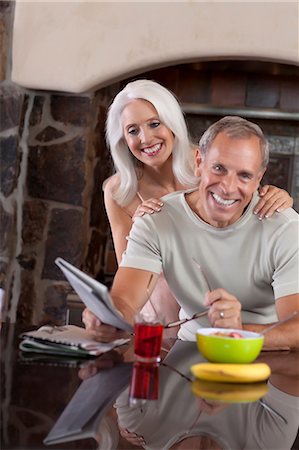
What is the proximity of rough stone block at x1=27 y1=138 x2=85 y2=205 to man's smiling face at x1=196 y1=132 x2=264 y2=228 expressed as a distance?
65.7 inches

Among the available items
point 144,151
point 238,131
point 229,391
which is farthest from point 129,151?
point 229,391

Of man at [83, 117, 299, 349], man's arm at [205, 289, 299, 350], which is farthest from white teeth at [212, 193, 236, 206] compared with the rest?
man's arm at [205, 289, 299, 350]

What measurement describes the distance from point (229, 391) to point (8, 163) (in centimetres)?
258

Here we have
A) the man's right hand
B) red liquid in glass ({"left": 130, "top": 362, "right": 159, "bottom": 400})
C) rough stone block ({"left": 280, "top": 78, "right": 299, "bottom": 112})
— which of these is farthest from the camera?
rough stone block ({"left": 280, "top": 78, "right": 299, "bottom": 112})

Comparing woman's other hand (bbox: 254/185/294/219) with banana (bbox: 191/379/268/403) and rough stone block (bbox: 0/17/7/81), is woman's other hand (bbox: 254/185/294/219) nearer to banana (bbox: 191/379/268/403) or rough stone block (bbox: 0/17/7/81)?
banana (bbox: 191/379/268/403)

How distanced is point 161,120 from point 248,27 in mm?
959

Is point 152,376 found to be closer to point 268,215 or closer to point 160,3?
point 268,215

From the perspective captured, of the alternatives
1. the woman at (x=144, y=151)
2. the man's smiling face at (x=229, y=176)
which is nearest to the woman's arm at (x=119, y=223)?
the woman at (x=144, y=151)

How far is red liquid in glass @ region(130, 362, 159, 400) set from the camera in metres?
1.42

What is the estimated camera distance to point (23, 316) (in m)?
3.96

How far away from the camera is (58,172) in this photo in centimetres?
387

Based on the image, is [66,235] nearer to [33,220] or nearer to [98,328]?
[33,220]

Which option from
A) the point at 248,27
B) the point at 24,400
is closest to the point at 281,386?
the point at 24,400

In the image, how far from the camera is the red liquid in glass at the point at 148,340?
167 centimetres
